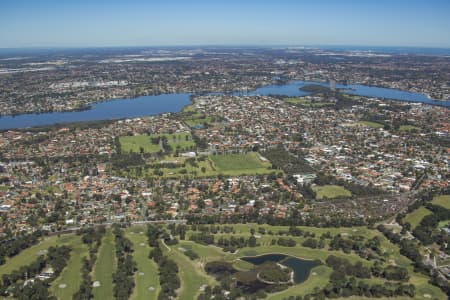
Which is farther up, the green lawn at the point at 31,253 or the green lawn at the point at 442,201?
the green lawn at the point at 442,201

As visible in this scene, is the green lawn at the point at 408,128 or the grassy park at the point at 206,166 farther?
the green lawn at the point at 408,128

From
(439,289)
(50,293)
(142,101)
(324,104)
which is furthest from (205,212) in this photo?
(142,101)

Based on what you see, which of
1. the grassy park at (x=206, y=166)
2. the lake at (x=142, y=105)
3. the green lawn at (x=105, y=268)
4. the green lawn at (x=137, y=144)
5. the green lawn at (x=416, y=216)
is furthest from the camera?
the lake at (x=142, y=105)

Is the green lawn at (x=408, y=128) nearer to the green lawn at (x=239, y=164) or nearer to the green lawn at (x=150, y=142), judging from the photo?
the green lawn at (x=239, y=164)

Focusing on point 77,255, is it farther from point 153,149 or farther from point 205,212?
point 153,149

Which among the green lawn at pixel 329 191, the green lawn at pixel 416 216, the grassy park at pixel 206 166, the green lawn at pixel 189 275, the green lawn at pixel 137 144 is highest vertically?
the green lawn at pixel 137 144

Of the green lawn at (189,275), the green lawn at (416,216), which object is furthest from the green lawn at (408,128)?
the green lawn at (189,275)

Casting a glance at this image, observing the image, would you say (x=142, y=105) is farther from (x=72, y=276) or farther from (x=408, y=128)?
(x=72, y=276)

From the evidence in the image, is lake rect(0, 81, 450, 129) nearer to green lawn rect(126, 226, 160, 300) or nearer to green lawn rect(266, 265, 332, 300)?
green lawn rect(126, 226, 160, 300)
